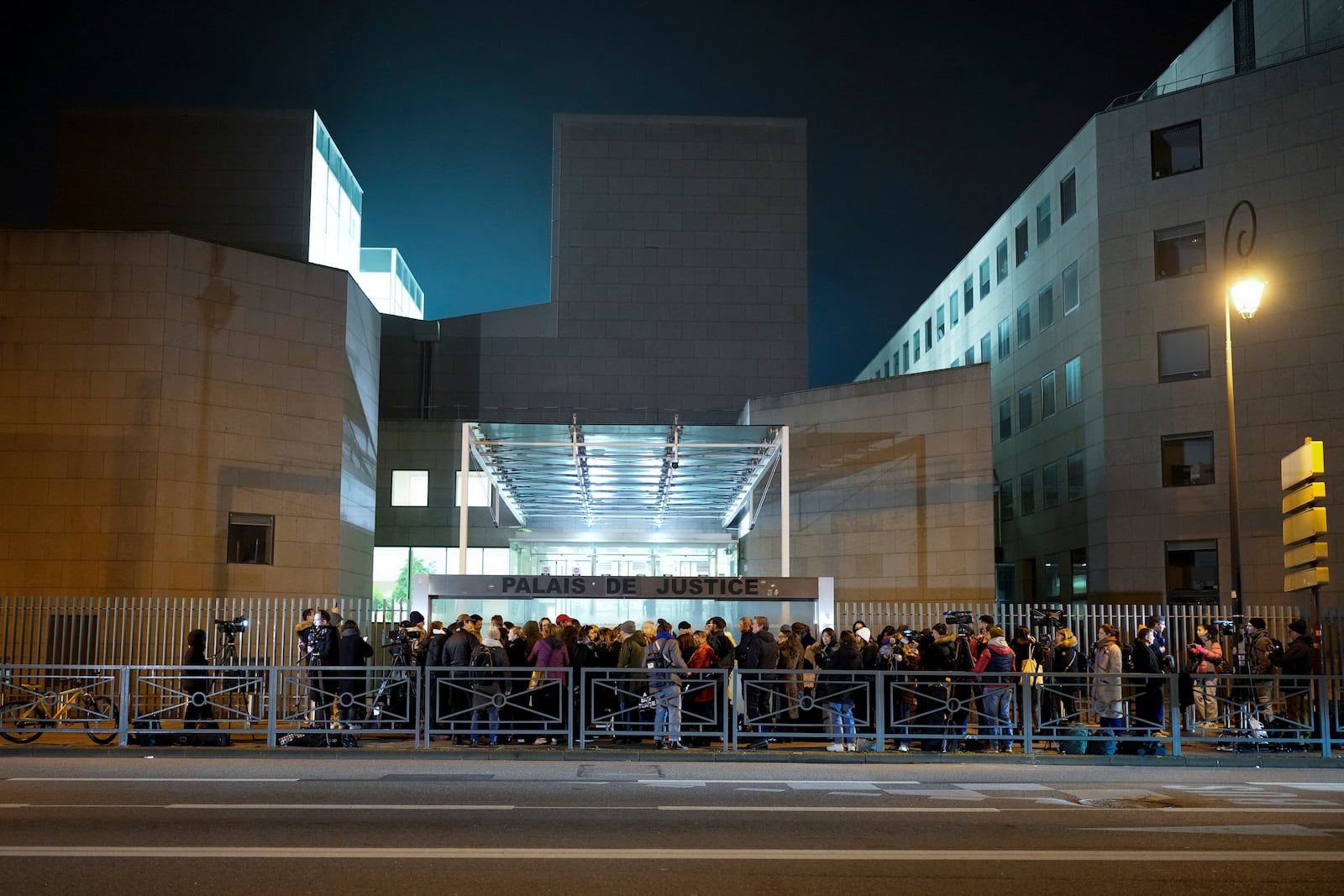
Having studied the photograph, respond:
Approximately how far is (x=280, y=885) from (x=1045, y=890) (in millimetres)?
4794

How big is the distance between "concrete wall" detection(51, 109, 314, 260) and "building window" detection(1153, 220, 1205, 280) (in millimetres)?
25606

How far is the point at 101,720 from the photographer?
703 inches

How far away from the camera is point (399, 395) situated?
41.9m

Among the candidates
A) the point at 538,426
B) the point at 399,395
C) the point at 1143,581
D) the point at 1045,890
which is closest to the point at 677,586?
the point at 538,426

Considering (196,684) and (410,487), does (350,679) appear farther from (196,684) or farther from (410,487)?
(410,487)

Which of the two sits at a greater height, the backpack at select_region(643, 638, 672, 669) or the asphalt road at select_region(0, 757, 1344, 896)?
the backpack at select_region(643, 638, 672, 669)

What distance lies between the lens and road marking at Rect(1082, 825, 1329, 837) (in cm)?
1018

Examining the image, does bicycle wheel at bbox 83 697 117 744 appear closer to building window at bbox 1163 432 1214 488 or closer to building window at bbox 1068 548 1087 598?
building window at bbox 1163 432 1214 488

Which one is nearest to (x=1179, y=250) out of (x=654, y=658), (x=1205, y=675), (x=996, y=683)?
(x=1205, y=675)

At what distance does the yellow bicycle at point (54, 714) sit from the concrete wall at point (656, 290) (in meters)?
23.9

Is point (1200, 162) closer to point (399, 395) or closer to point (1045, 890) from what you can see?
point (399, 395)

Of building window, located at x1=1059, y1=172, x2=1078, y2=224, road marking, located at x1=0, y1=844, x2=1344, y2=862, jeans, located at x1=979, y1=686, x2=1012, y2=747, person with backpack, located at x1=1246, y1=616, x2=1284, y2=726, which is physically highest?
building window, located at x1=1059, y1=172, x2=1078, y2=224

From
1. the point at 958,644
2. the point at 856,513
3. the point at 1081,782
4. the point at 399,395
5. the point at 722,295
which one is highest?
the point at 722,295

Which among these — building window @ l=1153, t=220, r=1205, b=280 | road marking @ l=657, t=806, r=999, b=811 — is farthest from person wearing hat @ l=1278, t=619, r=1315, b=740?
building window @ l=1153, t=220, r=1205, b=280
